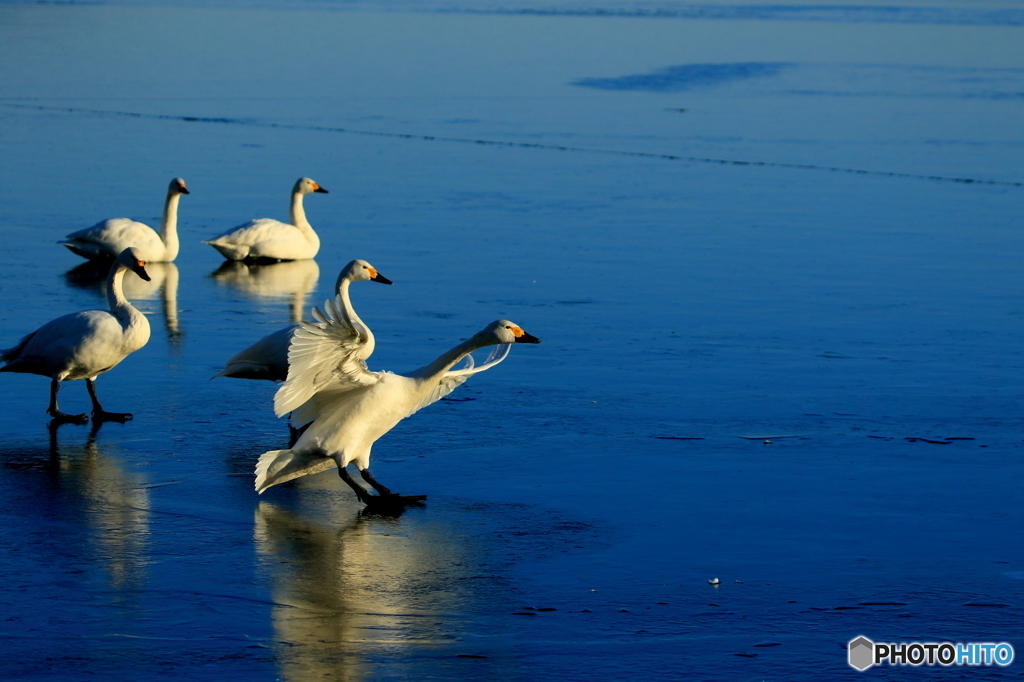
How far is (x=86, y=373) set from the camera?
353 inches

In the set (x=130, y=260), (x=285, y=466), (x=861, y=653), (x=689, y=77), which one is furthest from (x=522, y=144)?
(x=861, y=653)

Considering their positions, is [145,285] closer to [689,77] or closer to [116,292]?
[116,292]

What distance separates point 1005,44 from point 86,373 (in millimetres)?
37433

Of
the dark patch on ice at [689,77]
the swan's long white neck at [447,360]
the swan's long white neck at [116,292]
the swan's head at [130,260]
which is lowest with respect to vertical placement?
the swan's long white neck at [447,360]

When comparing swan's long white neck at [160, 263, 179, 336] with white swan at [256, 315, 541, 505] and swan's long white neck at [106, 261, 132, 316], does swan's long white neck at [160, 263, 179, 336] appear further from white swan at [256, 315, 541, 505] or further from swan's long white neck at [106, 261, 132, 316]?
white swan at [256, 315, 541, 505]

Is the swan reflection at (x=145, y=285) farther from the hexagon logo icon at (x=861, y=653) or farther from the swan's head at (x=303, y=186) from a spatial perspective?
the hexagon logo icon at (x=861, y=653)

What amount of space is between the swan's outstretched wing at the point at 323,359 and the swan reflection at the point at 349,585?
59 cm

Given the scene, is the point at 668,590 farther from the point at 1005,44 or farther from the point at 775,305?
the point at 1005,44

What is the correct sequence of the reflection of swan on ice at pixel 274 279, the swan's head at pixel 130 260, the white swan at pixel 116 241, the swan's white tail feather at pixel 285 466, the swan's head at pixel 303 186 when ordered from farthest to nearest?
the swan's head at pixel 303 186, the white swan at pixel 116 241, the reflection of swan on ice at pixel 274 279, the swan's head at pixel 130 260, the swan's white tail feather at pixel 285 466

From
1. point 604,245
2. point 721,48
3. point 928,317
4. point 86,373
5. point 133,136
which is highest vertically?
point 721,48

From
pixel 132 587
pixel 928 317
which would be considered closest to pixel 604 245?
pixel 928 317

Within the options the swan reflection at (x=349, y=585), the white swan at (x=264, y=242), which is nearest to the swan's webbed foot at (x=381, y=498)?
the swan reflection at (x=349, y=585)

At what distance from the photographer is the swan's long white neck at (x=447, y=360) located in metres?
7.62

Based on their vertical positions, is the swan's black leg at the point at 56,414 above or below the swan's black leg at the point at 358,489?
above
